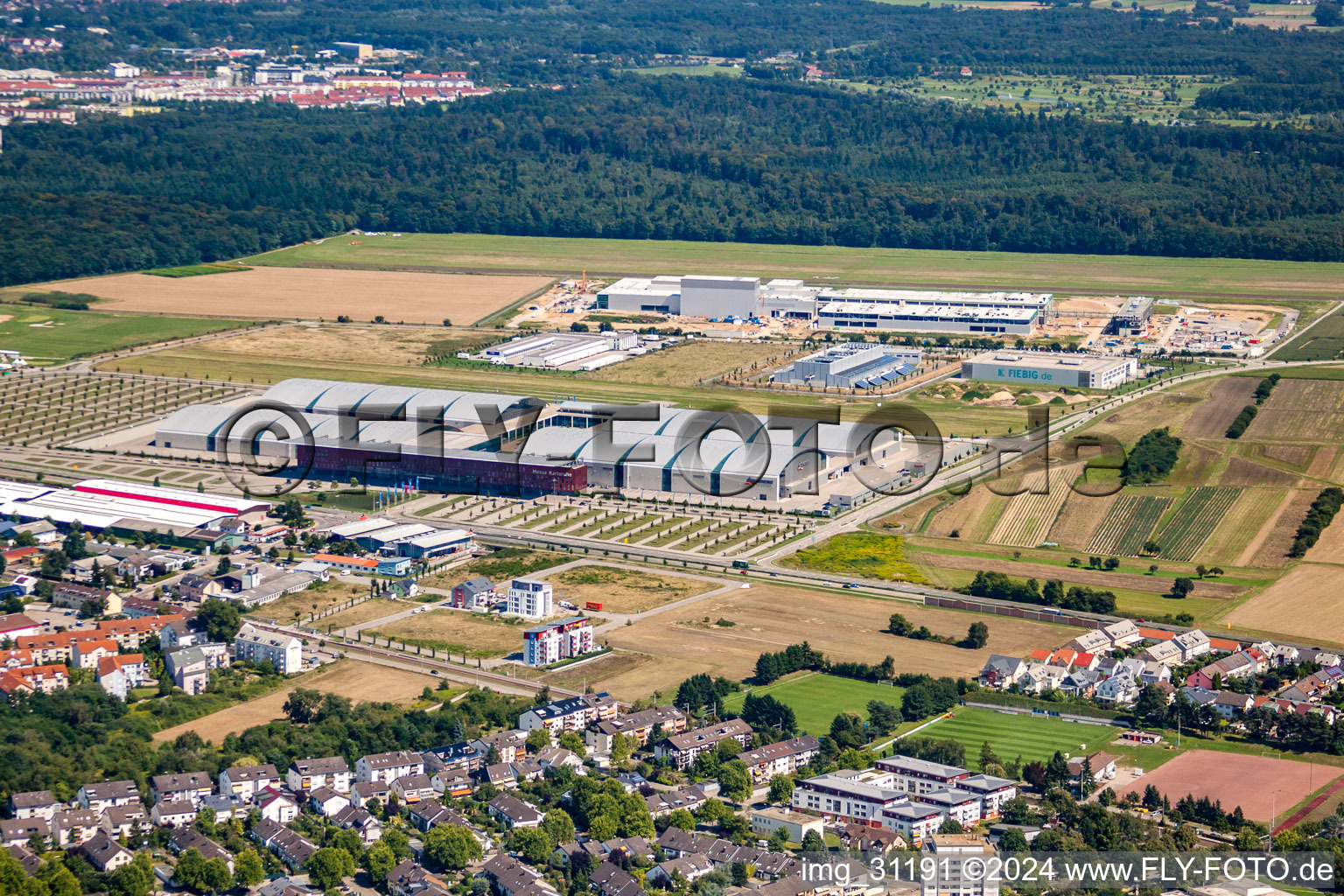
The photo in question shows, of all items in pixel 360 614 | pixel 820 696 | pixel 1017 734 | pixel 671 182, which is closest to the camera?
pixel 1017 734

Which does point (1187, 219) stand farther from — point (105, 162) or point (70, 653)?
point (70, 653)

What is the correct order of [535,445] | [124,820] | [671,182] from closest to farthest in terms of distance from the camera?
[124,820] < [535,445] < [671,182]

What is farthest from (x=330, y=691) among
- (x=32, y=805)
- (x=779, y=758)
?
(x=779, y=758)

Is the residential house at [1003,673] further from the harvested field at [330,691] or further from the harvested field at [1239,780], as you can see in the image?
the harvested field at [330,691]

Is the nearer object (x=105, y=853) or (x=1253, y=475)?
(x=105, y=853)

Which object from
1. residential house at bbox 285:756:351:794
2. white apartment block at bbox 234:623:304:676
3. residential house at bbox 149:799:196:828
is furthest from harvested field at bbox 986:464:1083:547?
residential house at bbox 149:799:196:828

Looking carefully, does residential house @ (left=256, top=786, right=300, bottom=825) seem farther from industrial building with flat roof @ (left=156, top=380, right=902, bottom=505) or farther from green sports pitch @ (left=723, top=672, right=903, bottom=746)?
industrial building with flat roof @ (left=156, top=380, right=902, bottom=505)

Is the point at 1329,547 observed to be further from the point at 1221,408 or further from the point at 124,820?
the point at 124,820

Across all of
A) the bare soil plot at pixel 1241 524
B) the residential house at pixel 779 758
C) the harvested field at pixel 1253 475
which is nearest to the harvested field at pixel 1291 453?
the harvested field at pixel 1253 475
